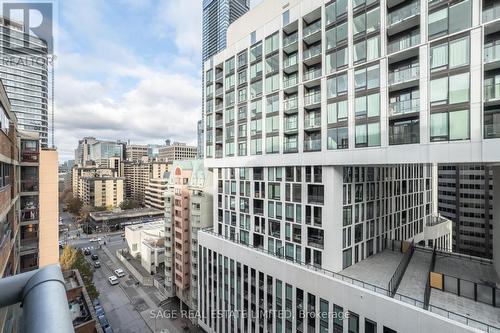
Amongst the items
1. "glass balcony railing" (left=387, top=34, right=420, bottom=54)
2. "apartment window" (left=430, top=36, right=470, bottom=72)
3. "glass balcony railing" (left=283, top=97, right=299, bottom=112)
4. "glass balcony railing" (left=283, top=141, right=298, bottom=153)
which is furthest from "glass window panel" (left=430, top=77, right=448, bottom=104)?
"glass balcony railing" (left=283, top=141, right=298, bottom=153)

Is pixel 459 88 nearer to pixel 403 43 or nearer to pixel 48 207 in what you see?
pixel 403 43

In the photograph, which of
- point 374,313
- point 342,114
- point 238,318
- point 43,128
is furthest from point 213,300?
point 43,128

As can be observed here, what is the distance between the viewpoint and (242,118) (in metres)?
30.8

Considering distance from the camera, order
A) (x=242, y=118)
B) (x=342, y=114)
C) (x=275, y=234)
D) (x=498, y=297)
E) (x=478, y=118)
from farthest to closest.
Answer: (x=242, y=118)
(x=275, y=234)
(x=342, y=114)
(x=498, y=297)
(x=478, y=118)

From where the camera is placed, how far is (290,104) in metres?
25.9

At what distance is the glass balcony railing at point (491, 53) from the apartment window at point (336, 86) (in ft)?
29.0

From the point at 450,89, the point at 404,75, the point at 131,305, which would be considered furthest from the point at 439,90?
the point at 131,305

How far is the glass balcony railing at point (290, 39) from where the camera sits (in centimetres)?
2530

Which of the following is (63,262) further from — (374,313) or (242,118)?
(374,313)

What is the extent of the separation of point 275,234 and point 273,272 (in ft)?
12.5

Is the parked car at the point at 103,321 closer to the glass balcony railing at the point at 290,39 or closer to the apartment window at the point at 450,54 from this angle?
the glass balcony railing at the point at 290,39

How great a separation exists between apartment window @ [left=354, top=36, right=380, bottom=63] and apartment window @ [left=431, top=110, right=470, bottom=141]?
662cm

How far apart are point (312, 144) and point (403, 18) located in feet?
38.6

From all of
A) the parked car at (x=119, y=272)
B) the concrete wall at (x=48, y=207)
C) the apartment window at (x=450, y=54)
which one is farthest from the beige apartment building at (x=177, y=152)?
the apartment window at (x=450, y=54)
